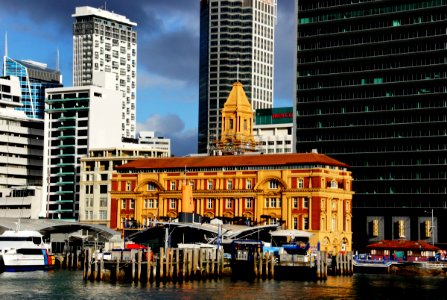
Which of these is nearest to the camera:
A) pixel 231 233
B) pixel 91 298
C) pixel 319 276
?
pixel 91 298

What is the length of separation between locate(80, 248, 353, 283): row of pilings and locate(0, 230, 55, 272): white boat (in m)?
15.3

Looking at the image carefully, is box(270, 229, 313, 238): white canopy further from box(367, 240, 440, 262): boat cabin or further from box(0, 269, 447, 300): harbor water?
box(0, 269, 447, 300): harbor water

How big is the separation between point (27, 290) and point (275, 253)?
5120cm

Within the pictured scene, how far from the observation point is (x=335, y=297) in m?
126

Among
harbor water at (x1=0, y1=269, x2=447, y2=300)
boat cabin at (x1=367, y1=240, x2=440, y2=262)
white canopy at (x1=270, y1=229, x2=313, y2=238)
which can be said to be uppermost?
white canopy at (x1=270, y1=229, x2=313, y2=238)

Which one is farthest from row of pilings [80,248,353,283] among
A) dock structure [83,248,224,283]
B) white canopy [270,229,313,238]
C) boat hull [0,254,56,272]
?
white canopy [270,229,313,238]

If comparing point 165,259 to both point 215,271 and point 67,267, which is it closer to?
point 215,271

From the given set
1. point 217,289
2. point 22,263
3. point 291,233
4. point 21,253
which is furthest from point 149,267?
point 291,233

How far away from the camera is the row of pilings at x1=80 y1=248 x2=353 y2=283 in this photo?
472 ft

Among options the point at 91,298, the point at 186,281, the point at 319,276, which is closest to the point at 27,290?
the point at 91,298

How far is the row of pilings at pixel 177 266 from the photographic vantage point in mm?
144000

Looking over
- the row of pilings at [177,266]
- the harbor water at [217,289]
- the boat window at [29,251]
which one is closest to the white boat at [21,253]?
the boat window at [29,251]

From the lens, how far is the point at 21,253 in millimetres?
167875

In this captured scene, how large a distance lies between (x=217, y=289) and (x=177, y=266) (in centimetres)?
1279
